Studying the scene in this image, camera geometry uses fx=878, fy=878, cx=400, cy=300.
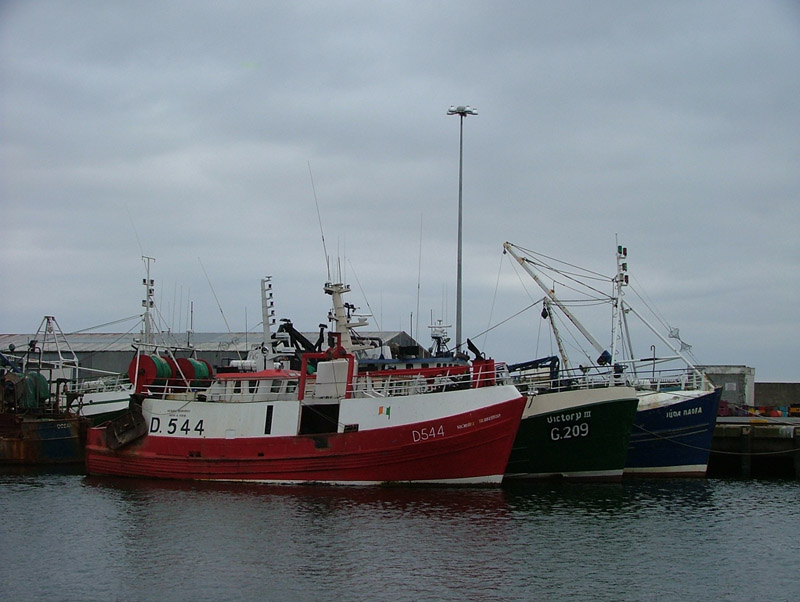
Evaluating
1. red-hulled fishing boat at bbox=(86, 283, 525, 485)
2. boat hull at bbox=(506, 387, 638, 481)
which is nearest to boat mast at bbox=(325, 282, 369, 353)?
red-hulled fishing boat at bbox=(86, 283, 525, 485)

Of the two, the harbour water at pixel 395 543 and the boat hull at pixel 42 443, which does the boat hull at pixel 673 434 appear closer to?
the harbour water at pixel 395 543

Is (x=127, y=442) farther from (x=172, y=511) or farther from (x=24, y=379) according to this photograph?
(x=24, y=379)

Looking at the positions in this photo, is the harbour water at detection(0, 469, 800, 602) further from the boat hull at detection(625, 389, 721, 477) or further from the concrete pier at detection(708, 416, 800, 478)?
the concrete pier at detection(708, 416, 800, 478)

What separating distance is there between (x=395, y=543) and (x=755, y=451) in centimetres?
2142

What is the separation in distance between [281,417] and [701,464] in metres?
16.1

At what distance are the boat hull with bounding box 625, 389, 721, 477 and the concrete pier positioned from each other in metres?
3.44

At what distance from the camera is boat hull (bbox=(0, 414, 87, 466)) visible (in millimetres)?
38250

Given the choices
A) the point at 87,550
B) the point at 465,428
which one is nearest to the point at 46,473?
the point at 87,550

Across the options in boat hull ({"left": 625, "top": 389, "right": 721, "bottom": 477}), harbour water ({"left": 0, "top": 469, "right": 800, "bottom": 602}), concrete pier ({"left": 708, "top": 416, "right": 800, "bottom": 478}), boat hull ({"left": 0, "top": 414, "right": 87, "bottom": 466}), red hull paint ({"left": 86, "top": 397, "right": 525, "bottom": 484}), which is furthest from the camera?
boat hull ({"left": 0, "top": 414, "right": 87, "bottom": 466})

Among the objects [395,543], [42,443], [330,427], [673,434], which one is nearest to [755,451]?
[673,434]

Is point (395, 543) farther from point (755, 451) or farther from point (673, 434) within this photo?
point (755, 451)

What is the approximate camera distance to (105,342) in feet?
211

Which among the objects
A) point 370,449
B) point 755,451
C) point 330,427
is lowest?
point 755,451

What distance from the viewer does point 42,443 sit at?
38375 mm
